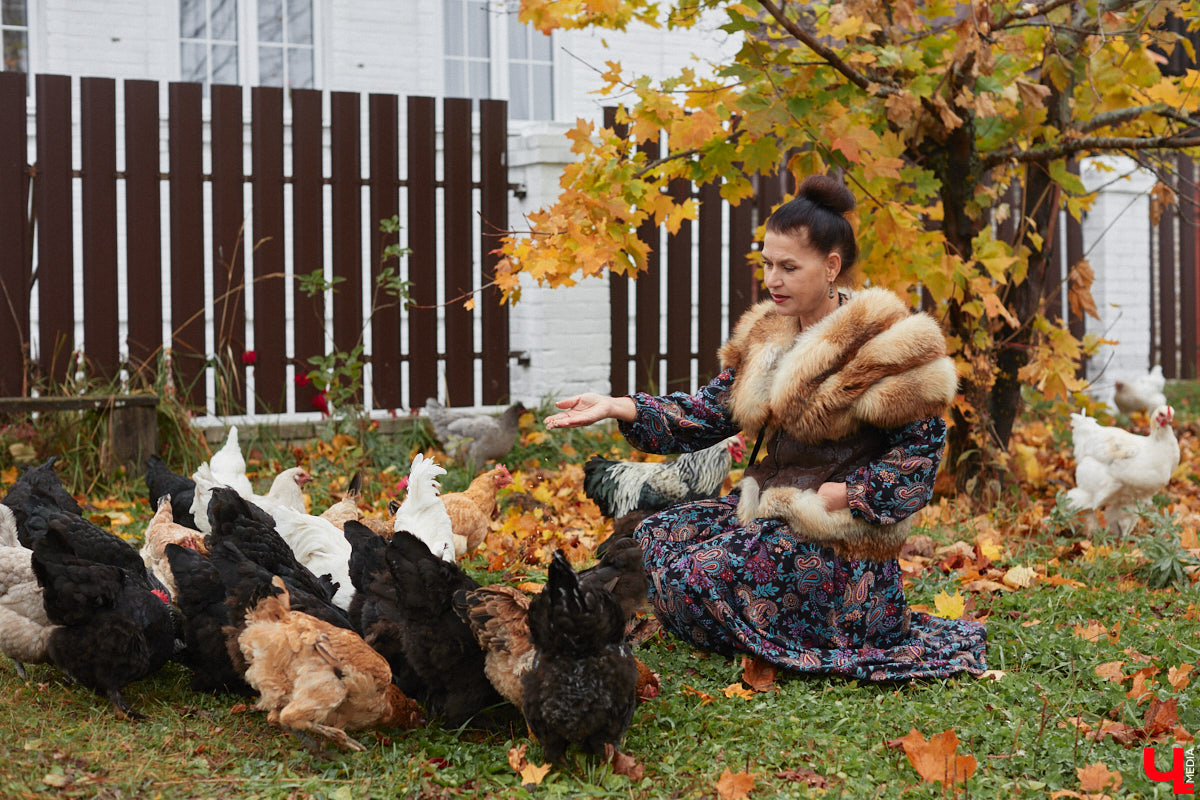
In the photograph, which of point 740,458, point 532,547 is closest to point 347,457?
point 532,547

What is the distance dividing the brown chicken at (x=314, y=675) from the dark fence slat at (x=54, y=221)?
4.88 meters

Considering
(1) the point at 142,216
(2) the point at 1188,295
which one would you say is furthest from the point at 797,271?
(2) the point at 1188,295

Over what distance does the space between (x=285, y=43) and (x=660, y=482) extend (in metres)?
6.84

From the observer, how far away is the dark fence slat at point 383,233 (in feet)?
26.0

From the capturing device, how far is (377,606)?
349 centimetres

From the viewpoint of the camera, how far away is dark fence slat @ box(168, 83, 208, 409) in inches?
294

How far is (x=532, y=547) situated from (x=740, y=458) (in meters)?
1.14

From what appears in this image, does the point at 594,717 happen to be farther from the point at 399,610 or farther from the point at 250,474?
the point at 250,474

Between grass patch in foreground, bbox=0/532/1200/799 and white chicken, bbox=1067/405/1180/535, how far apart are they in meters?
1.65

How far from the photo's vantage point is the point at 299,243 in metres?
7.82

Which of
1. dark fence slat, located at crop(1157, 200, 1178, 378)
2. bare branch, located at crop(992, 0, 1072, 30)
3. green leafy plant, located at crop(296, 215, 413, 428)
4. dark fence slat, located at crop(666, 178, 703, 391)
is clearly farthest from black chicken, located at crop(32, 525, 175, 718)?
dark fence slat, located at crop(1157, 200, 1178, 378)

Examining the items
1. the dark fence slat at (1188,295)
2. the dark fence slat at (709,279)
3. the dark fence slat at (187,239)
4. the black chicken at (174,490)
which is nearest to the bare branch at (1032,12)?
the dark fence slat at (709,279)

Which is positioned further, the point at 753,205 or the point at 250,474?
the point at 753,205

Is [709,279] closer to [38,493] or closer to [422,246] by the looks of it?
[422,246]
